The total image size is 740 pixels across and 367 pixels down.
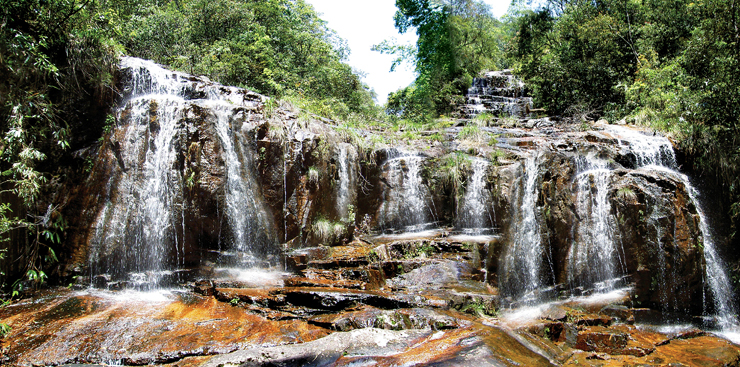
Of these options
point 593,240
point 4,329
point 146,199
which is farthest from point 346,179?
point 4,329

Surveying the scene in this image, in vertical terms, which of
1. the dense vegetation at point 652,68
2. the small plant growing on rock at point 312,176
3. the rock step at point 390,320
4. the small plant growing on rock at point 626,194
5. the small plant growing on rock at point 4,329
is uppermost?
the dense vegetation at point 652,68

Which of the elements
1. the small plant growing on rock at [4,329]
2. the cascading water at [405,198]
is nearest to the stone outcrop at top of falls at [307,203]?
the cascading water at [405,198]

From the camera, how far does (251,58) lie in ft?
53.6

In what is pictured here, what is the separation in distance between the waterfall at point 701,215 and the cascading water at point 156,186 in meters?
9.66

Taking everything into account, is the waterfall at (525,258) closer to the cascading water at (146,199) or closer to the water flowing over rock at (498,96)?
the cascading water at (146,199)

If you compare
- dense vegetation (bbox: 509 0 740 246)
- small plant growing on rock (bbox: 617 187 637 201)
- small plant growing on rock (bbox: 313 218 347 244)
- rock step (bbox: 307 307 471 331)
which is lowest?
rock step (bbox: 307 307 471 331)

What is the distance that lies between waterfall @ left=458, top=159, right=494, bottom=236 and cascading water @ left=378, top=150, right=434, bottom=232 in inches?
45.1

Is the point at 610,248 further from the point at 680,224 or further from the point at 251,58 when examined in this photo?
the point at 251,58

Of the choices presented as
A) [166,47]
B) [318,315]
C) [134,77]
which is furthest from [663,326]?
[166,47]

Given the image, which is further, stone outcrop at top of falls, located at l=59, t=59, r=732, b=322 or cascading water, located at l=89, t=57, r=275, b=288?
cascading water, located at l=89, t=57, r=275, b=288

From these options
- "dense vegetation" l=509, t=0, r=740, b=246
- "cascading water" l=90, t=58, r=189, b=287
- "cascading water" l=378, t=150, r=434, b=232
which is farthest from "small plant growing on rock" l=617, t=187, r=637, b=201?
"cascading water" l=90, t=58, r=189, b=287

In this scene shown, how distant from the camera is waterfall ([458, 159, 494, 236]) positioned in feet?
37.5

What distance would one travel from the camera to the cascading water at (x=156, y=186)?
8281mm

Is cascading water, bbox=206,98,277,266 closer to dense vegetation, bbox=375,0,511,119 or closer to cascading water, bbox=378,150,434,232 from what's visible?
cascading water, bbox=378,150,434,232
